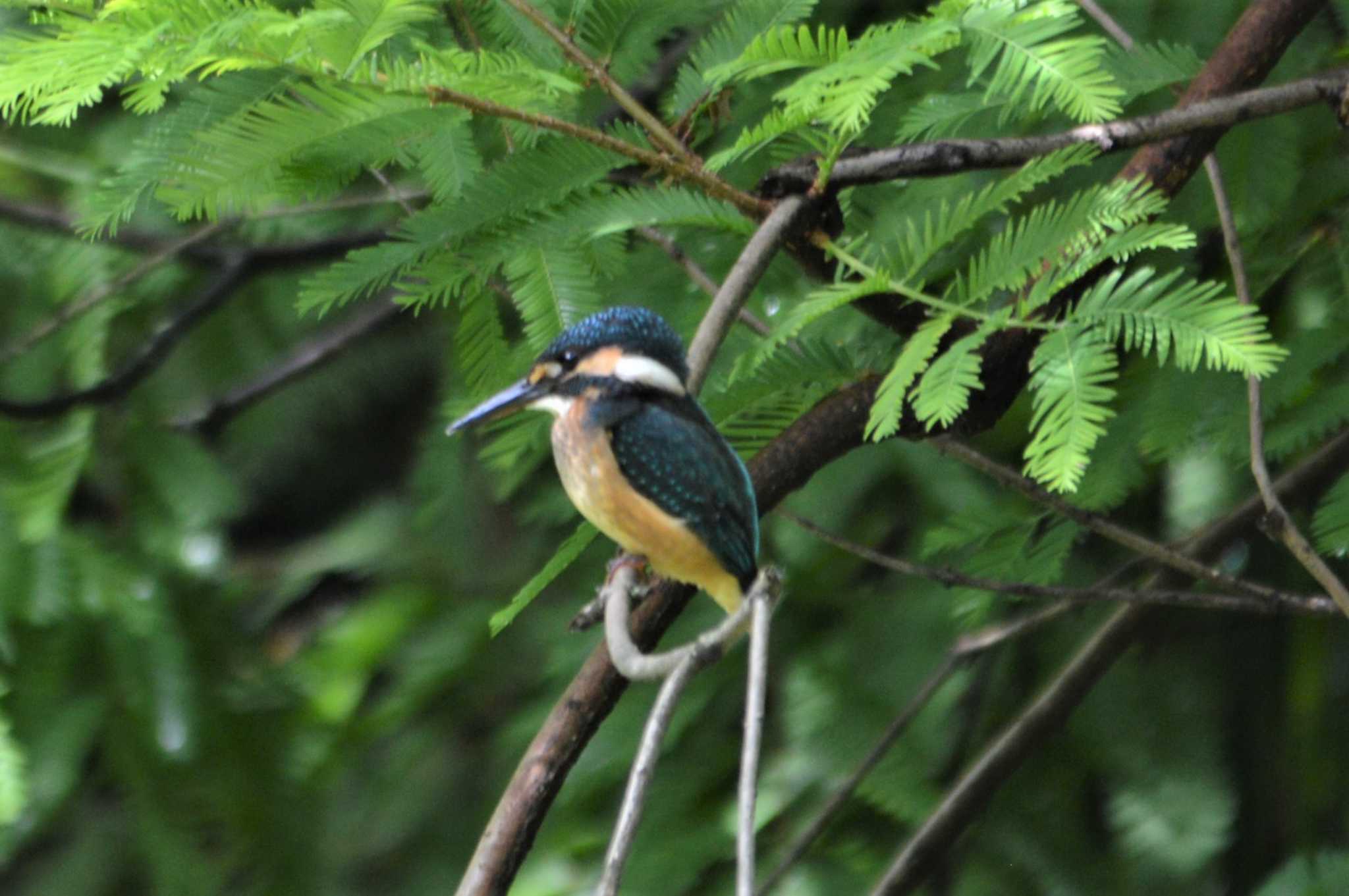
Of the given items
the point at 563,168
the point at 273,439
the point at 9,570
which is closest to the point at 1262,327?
the point at 563,168

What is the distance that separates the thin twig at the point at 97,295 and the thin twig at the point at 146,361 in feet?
0.36

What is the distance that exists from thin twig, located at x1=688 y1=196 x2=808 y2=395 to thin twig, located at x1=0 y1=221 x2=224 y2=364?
153cm

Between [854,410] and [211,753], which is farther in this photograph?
[211,753]

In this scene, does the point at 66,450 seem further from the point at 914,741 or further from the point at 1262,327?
the point at 1262,327

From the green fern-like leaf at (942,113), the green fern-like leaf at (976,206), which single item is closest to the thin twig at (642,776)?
the green fern-like leaf at (976,206)

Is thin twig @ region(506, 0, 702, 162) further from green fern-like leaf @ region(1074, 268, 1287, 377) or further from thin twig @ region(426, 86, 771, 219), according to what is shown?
green fern-like leaf @ region(1074, 268, 1287, 377)

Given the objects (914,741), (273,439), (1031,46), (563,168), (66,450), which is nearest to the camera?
(1031,46)

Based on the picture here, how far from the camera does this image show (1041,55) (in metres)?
1.21

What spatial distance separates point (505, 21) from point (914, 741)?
4.60 ft

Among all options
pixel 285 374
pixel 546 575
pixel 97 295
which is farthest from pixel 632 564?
pixel 285 374

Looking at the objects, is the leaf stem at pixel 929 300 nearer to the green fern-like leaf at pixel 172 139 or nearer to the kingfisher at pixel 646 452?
the kingfisher at pixel 646 452

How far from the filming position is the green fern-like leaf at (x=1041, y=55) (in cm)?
119

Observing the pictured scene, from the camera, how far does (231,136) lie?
51.9 inches

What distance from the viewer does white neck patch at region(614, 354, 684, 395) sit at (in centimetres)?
119
